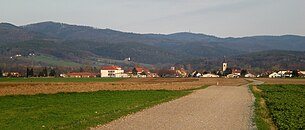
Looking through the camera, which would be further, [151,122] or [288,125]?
[151,122]

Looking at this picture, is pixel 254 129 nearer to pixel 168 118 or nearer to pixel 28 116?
pixel 168 118

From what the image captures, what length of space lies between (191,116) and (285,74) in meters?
173

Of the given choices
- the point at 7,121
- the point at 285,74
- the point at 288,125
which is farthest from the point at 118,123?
the point at 285,74

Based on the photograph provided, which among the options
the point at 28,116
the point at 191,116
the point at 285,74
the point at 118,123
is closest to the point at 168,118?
the point at 191,116

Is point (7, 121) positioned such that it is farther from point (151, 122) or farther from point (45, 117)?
point (151, 122)

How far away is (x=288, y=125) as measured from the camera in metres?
17.8

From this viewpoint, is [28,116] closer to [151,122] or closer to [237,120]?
[151,122]

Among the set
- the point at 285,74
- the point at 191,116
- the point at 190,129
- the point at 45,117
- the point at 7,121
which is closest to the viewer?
the point at 190,129

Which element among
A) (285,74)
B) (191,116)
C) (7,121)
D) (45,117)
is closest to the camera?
(7,121)

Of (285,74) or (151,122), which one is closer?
(151,122)

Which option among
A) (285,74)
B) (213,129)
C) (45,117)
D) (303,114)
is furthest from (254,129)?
(285,74)

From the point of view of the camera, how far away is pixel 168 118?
20.9 metres

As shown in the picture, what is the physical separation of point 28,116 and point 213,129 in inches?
351

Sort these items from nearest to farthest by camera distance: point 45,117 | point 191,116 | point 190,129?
point 190,129 → point 45,117 → point 191,116
